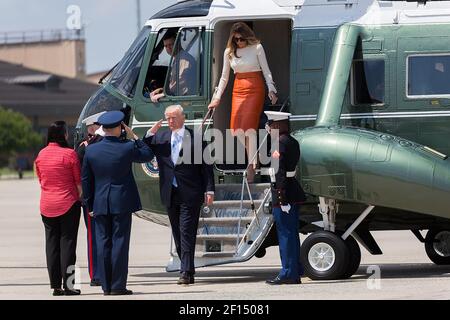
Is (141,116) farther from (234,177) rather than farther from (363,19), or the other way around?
(363,19)

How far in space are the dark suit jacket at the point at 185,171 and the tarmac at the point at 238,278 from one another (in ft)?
3.19

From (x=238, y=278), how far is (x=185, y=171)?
2151mm

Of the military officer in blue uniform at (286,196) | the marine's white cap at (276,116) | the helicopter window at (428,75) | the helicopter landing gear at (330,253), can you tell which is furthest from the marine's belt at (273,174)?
the helicopter window at (428,75)

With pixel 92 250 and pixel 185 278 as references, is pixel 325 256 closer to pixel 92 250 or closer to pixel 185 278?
pixel 185 278

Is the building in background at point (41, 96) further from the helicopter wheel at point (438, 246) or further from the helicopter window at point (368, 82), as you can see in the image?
the helicopter window at point (368, 82)

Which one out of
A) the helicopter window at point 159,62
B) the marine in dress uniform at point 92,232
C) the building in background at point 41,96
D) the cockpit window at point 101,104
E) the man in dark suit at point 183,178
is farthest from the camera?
the building in background at point 41,96

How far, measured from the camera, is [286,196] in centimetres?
1384

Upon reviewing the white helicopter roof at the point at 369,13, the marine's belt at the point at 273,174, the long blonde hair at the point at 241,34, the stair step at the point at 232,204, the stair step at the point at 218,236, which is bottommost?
the stair step at the point at 218,236

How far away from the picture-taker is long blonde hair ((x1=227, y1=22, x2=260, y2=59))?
15000 mm

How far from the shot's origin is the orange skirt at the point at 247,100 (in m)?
15.2

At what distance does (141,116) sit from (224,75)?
1.22m

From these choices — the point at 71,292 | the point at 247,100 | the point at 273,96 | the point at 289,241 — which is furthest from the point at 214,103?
the point at 71,292

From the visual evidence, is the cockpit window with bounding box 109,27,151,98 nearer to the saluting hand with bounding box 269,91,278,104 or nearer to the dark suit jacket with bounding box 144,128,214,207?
the saluting hand with bounding box 269,91,278,104
